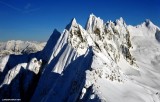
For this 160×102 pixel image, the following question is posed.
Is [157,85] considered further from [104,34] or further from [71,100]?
[71,100]

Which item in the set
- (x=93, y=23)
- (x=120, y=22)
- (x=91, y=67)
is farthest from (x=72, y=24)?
(x=120, y=22)

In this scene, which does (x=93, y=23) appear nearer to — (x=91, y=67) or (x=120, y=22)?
(x=120, y=22)

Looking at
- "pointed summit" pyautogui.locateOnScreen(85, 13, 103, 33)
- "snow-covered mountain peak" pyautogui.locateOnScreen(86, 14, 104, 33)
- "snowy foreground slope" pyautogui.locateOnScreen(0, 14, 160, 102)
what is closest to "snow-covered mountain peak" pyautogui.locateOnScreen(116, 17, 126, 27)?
"snowy foreground slope" pyautogui.locateOnScreen(0, 14, 160, 102)

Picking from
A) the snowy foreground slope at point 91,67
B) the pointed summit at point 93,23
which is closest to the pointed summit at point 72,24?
the snowy foreground slope at point 91,67

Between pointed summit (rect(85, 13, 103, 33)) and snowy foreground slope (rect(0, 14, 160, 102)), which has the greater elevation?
pointed summit (rect(85, 13, 103, 33))

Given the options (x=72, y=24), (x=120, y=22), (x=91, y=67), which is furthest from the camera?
(x=120, y=22)

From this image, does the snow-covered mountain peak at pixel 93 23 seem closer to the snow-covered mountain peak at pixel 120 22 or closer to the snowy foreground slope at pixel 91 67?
the snowy foreground slope at pixel 91 67

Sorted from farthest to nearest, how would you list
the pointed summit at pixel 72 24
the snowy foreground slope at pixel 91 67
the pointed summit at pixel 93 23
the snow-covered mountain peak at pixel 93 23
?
1. the pointed summit at pixel 93 23
2. the snow-covered mountain peak at pixel 93 23
3. the pointed summit at pixel 72 24
4. the snowy foreground slope at pixel 91 67

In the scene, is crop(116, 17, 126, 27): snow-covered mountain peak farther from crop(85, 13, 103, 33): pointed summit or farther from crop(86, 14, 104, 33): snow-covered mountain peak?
crop(85, 13, 103, 33): pointed summit
